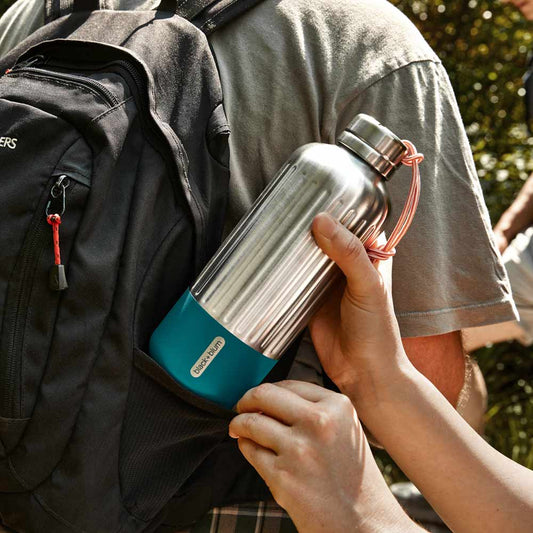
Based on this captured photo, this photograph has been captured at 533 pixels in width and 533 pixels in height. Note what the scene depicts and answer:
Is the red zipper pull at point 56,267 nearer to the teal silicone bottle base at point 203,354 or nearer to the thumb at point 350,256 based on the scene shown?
the teal silicone bottle base at point 203,354

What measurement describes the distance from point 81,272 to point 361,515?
1.90 ft

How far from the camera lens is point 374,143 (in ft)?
3.94

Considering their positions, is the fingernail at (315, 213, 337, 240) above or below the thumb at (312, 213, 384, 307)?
above

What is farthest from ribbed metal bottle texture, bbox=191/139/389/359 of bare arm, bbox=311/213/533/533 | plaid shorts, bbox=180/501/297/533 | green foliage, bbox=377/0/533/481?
green foliage, bbox=377/0/533/481

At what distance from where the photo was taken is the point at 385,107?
136 centimetres

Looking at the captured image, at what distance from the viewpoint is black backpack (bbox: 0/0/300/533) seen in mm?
1213

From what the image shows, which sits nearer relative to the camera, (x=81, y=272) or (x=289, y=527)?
(x=81, y=272)

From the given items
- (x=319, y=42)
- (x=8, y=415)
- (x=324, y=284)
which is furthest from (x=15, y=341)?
(x=319, y=42)

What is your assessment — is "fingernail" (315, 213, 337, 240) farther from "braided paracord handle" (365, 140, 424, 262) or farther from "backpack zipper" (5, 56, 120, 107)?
"backpack zipper" (5, 56, 120, 107)

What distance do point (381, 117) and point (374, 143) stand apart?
0.59ft

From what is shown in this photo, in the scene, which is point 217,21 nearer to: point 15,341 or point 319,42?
point 319,42

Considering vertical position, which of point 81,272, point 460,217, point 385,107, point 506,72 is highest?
point 385,107

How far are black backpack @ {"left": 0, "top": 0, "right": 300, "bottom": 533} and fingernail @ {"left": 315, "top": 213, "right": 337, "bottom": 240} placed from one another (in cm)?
21

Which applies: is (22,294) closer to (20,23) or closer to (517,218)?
(20,23)
